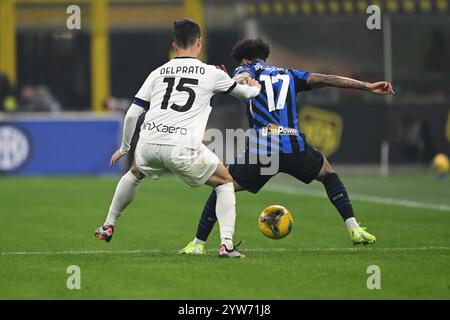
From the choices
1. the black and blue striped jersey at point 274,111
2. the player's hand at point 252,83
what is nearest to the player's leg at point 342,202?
the black and blue striped jersey at point 274,111

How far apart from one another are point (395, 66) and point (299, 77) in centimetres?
1578

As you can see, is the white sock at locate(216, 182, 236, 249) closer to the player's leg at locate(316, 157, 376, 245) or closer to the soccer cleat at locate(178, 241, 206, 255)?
the soccer cleat at locate(178, 241, 206, 255)

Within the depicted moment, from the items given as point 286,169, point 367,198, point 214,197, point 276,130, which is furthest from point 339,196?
point 367,198

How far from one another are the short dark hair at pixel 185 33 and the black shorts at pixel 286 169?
136cm

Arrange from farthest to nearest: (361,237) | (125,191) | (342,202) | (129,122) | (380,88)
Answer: (342,202)
(361,237)
(380,88)
(125,191)
(129,122)

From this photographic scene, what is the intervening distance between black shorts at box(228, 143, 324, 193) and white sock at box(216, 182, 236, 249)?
0.57 meters

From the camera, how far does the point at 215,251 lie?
33.4 feet

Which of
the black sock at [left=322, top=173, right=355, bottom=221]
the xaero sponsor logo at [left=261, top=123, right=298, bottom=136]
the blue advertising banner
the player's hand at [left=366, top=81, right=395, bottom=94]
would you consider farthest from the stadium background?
the player's hand at [left=366, top=81, right=395, bottom=94]

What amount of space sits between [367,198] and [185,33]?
800 cm

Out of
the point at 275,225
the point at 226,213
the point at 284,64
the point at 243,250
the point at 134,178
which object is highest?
the point at 284,64

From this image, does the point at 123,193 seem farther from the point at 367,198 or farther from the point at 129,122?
the point at 367,198

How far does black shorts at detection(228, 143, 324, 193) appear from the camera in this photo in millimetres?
10148

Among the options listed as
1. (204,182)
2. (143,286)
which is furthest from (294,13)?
(143,286)

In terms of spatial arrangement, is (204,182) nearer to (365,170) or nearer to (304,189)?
(304,189)
